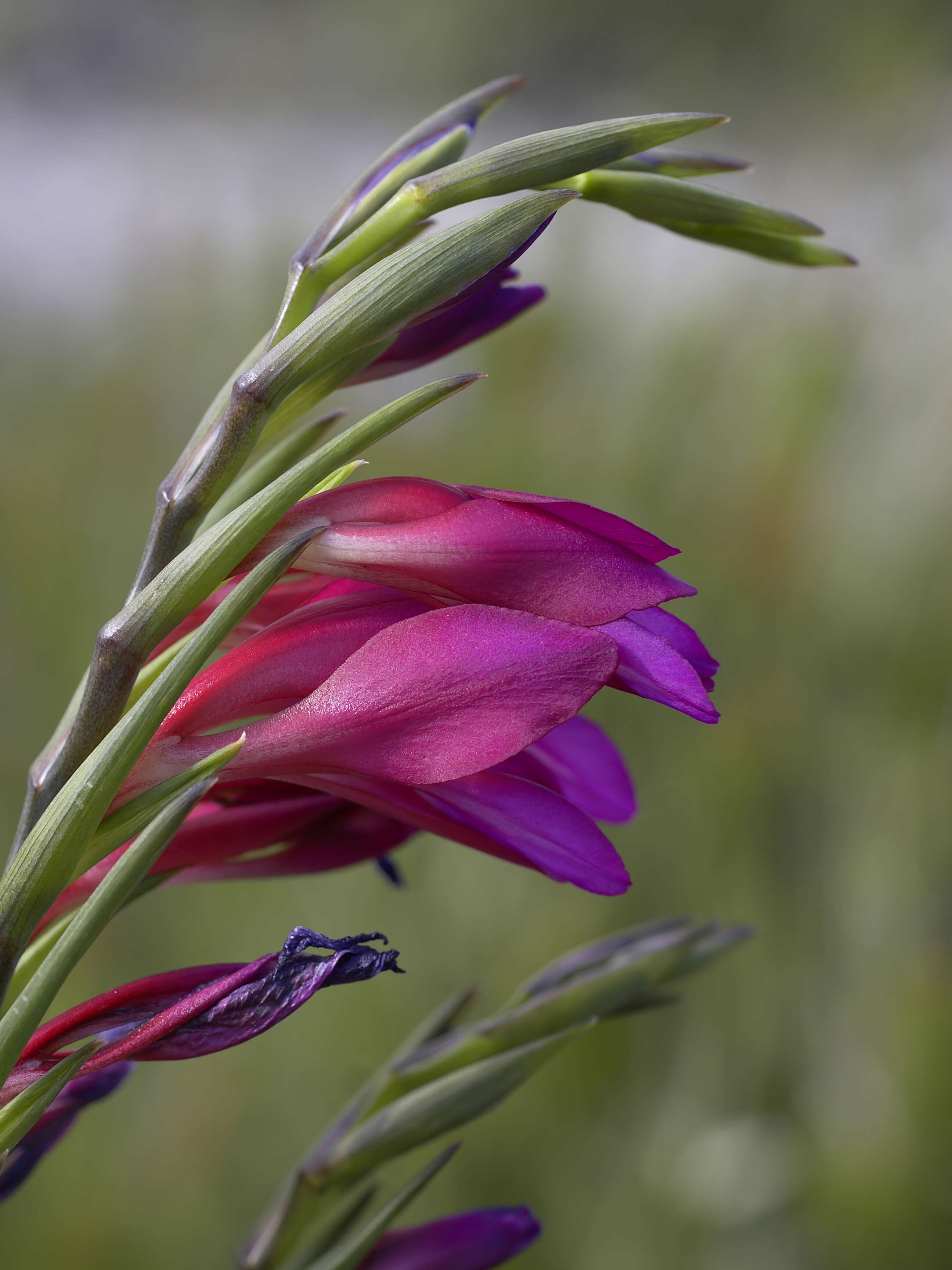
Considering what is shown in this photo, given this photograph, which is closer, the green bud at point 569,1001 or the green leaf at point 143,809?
the green leaf at point 143,809

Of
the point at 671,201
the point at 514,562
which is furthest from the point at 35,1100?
the point at 671,201

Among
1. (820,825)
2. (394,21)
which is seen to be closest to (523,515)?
(820,825)

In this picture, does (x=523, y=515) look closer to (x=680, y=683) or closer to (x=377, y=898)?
(x=680, y=683)

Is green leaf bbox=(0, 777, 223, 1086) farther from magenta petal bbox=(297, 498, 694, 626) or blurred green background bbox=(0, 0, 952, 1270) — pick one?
blurred green background bbox=(0, 0, 952, 1270)

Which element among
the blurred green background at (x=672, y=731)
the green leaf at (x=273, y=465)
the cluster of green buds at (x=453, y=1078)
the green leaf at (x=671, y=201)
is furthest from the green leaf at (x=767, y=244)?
the blurred green background at (x=672, y=731)

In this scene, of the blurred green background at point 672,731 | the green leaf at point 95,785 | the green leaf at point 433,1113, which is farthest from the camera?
the blurred green background at point 672,731

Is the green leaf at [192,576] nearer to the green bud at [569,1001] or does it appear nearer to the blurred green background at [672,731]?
the green bud at [569,1001]

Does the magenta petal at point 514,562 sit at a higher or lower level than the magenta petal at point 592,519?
lower
